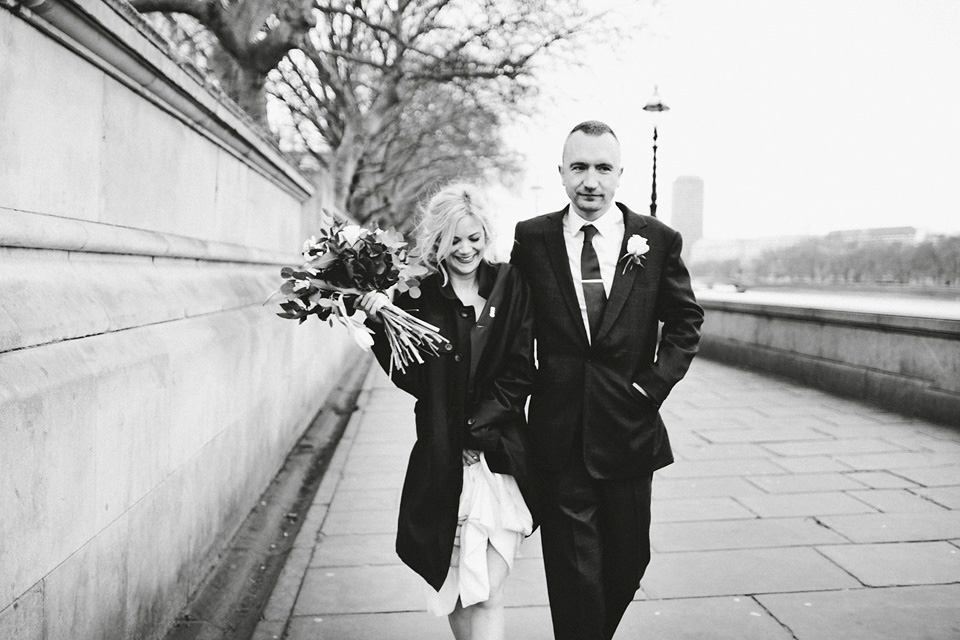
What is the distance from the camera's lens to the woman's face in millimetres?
2926

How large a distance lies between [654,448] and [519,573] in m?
1.60

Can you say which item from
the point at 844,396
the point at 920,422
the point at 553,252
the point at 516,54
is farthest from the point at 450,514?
the point at 516,54

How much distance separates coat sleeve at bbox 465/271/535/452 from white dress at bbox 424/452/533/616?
113mm

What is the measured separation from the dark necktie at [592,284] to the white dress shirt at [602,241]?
2 cm

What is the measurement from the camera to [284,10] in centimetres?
1120

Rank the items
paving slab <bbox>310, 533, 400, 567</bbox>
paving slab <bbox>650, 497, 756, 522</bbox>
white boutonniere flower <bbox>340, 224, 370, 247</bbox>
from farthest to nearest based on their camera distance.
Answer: paving slab <bbox>650, 497, 756, 522</bbox> → paving slab <bbox>310, 533, 400, 567</bbox> → white boutonniere flower <bbox>340, 224, 370, 247</bbox>

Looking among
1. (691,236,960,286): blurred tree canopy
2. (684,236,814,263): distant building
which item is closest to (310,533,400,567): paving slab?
(691,236,960,286): blurred tree canopy

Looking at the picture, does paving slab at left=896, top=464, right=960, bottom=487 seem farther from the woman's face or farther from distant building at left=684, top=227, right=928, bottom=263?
distant building at left=684, top=227, right=928, bottom=263

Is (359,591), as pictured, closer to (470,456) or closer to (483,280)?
(470,456)

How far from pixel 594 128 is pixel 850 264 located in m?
35.5

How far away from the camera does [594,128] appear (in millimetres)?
2990

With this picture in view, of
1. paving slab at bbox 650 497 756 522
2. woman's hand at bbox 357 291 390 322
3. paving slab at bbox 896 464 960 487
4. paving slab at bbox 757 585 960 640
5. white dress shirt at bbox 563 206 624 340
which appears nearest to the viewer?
woman's hand at bbox 357 291 390 322

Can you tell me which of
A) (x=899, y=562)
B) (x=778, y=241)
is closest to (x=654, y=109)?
(x=899, y=562)

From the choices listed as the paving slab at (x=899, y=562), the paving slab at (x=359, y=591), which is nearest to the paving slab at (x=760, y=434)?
the paving slab at (x=899, y=562)
